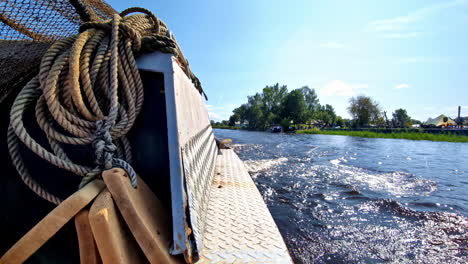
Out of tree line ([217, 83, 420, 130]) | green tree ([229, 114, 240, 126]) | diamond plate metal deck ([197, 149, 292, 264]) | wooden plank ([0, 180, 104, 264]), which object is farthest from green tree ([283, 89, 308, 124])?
wooden plank ([0, 180, 104, 264])

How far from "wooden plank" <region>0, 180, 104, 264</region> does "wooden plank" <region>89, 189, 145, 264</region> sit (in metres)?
0.07

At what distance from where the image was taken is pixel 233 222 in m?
1.79

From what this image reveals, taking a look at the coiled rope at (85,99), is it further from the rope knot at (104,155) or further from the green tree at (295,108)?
the green tree at (295,108)

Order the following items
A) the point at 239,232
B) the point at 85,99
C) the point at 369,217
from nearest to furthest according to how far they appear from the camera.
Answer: the point at 85,99 < the point at 239,232 < the point at 369,217

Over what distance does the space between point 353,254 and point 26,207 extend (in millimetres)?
2977

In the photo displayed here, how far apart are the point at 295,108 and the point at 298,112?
57.9 inches

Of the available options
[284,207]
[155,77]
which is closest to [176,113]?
[155,77]

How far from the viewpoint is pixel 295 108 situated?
63.7m

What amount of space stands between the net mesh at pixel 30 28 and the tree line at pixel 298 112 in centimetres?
5916

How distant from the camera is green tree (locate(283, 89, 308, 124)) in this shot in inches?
2501

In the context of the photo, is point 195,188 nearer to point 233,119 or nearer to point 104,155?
point 104,155

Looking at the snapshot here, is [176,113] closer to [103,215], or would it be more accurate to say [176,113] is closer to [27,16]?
Result: [103,215]

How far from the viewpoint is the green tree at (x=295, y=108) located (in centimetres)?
6353

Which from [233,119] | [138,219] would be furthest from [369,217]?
[233,119]
